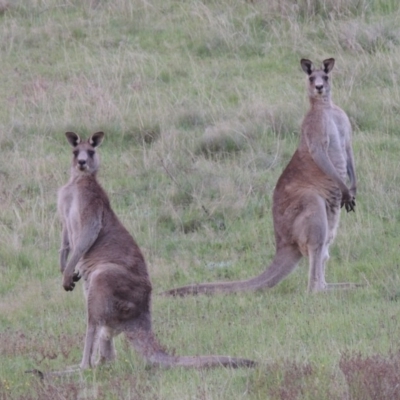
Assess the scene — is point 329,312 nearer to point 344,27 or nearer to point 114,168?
point 114,168

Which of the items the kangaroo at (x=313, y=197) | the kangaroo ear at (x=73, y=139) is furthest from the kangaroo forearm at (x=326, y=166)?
the kangaroo ear at (x=73, y=139)

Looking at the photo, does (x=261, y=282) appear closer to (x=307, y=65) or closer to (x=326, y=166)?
(x=326, y=166)

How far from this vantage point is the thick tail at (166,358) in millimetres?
5998

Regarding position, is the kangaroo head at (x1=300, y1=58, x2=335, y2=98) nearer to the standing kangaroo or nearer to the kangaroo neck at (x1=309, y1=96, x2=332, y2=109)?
the kangaroo neck at (x1=309, y1=96, x2=332, y2=109)

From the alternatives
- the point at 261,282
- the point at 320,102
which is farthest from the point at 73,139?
the point at 320,102

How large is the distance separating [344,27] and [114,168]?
4193mm

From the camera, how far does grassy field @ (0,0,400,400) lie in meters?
6.23

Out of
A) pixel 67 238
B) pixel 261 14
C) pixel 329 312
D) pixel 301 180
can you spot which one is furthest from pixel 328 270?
pixel 261 14

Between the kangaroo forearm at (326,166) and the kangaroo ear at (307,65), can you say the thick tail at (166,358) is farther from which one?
the kangaroo ear at (307,65)

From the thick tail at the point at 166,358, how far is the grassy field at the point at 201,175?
0.07 meters

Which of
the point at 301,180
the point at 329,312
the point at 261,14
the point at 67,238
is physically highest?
the point at 261,14

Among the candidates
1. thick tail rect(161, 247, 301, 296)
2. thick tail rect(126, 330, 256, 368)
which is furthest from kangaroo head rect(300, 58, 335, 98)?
thick tail rect(126, 330, 256, 368)

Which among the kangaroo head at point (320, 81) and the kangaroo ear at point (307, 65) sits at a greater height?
the kangaroo ear at point (307, 65)

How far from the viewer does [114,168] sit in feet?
36.2
